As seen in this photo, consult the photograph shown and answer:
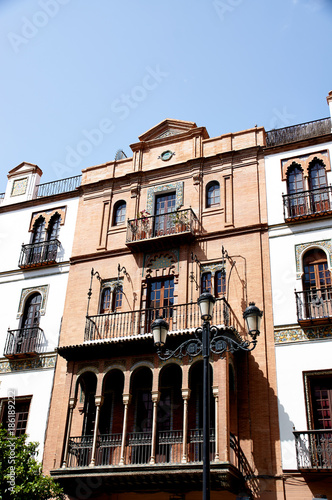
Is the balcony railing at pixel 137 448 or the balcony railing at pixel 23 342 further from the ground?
the balcony railing at pixel 23 342

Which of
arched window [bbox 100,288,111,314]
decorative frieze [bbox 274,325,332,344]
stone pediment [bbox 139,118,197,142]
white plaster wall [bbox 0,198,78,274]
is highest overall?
stone pediment [bbox 139,118,197,142]

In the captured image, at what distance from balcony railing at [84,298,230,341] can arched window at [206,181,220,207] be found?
3.89m

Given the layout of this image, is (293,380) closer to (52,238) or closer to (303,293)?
(303,293)

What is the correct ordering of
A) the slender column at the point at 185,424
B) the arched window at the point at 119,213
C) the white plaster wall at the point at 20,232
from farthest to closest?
the white plaster wall at the point at 20,232 → the arched window at the point at 119,213 → the slender column at the point at 185,424

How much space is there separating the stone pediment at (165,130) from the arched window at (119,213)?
8.67 ft

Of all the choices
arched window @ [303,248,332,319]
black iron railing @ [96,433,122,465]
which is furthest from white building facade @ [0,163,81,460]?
arched window @ [303,248,332,319]

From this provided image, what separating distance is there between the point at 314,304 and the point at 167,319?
4.24 metres

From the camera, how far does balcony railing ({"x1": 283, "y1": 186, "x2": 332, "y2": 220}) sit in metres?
16.9

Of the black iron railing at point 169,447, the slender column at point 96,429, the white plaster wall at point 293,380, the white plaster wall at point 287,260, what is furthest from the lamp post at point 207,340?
the white plaster wall at point 287,260

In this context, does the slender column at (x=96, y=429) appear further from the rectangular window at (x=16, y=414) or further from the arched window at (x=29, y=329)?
the arched window at (x=29, y=329)

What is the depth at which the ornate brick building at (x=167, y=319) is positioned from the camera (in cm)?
1416

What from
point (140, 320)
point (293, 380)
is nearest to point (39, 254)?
point (140, 320)

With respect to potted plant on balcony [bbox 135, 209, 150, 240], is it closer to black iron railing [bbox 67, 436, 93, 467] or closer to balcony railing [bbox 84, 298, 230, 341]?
balcony railing [bbox 84, 298, 230, 341]

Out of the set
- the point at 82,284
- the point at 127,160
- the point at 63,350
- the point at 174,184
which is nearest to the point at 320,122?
the point at 174,184
